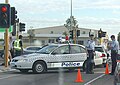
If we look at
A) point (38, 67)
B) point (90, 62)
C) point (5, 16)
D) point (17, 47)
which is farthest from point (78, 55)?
point (17, 47)

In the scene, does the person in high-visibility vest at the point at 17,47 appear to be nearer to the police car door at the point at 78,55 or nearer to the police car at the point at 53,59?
the police car at the point at 53,59

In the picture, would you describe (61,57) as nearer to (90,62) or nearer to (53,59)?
(53,59)

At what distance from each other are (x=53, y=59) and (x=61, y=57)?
451 mm

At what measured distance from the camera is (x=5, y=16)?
60.3 ft

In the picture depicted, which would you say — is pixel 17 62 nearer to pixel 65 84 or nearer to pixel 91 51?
pixel 91 51

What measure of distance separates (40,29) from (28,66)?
129468mm

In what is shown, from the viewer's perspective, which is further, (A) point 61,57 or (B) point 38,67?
(A) point 61,57

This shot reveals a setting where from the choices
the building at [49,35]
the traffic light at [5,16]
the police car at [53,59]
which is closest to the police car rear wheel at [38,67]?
the police car at [53,59]

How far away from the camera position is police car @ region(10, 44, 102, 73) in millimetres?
16934

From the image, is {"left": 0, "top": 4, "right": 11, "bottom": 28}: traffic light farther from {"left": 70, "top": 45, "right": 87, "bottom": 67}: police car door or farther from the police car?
{"left": 70, "top": 45, "right": 87, "bottom": 67}: police car door

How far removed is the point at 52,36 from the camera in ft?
367

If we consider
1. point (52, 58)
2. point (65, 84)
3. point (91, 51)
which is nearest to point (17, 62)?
point (52, 58)

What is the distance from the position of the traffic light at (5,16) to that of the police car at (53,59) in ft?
6.43

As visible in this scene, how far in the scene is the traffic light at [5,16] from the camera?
18.2m
